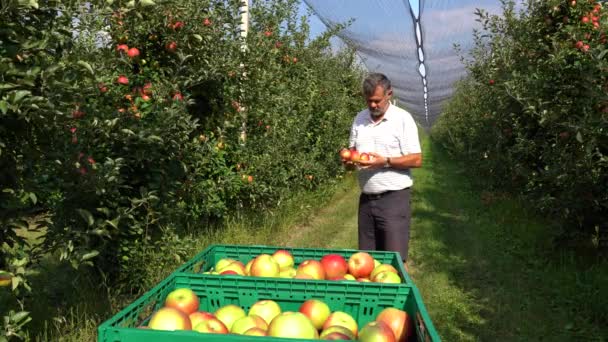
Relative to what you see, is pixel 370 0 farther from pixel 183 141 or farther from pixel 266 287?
pixel 266 287

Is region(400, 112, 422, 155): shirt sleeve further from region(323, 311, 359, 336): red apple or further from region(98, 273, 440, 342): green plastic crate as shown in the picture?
region(323, 311, 359, 336): red apple

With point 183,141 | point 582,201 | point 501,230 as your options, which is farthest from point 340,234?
point 183,141

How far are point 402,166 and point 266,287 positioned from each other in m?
1.58

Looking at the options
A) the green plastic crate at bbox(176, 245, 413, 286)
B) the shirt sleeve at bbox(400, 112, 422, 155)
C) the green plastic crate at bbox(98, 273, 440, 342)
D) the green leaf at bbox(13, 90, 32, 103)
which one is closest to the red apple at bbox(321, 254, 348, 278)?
the green plastic crate at bbox(176, 245, 413, 286)

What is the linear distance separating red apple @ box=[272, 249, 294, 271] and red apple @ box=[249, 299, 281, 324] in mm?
553

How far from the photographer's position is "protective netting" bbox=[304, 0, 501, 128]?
10820 millimetres

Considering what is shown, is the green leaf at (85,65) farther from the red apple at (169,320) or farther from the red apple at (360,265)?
the red apple at (360,265)

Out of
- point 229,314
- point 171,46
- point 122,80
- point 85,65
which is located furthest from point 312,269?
point 171,46

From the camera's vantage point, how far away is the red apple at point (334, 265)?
7.68 ft

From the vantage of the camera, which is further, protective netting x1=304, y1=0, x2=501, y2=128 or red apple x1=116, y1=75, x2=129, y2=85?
protective netting x1=304, y1=0, x2=501, y2=128

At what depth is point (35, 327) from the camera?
3.05 m

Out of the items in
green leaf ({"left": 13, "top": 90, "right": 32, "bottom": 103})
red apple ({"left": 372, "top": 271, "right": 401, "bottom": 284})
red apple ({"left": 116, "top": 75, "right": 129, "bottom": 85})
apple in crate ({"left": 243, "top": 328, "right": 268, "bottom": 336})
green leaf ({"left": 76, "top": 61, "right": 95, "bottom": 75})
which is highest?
red apple ({"left": 116, "top": 75, "right": 129, "bottom": 85})

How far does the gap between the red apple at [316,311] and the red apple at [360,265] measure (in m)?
0.54

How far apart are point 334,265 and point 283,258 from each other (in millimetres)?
250
